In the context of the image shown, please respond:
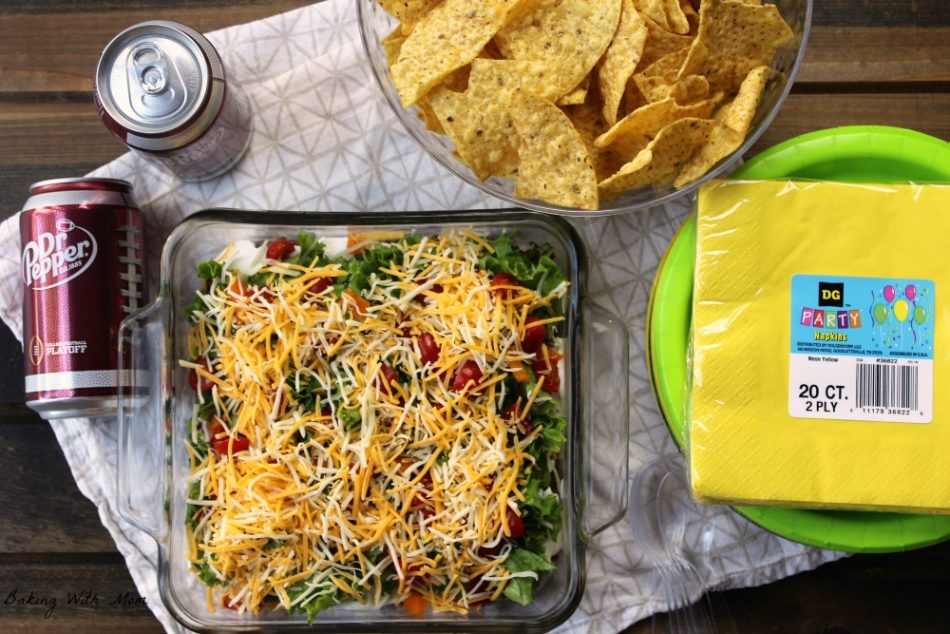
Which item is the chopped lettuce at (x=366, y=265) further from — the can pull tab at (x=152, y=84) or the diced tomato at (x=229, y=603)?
the diced tomato at (x=229, y=603)

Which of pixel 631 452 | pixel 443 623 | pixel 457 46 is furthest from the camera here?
pixel 631 452

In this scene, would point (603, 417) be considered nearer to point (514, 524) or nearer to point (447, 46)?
point (514, 524)

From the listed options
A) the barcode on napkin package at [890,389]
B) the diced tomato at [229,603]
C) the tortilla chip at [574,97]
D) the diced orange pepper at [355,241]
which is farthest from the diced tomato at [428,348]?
the barcode on napkin package at [890,389]

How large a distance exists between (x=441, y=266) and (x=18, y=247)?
2.72 ft

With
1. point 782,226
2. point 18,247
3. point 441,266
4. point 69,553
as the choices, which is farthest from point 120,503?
point 782,226

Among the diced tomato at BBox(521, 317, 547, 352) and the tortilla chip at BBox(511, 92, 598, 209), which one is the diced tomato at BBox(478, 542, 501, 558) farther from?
the tortilla chip at BBox(511, 92, 598, 209)

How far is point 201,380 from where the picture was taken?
1.29m

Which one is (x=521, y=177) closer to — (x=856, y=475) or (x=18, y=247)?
(x=856, y=475)

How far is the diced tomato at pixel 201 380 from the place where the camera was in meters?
1.29

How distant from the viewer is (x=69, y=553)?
1.49 metres

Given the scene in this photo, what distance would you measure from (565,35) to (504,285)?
39 cm

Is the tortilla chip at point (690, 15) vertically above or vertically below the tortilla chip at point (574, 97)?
above

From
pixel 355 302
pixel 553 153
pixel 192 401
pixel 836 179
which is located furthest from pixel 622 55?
pixel 192 401

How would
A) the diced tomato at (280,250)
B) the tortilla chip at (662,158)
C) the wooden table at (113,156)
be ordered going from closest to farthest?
the tortilla chip at (662,158), the diced tomato at (280,250), the wooden table at (113,156)
